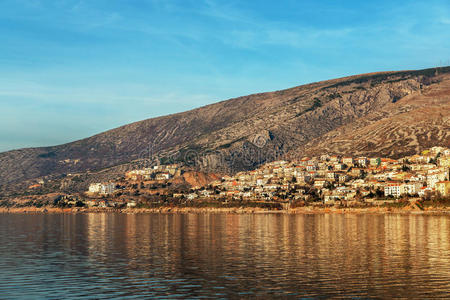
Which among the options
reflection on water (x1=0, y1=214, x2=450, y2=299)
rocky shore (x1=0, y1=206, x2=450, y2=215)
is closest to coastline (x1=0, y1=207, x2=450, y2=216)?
rocky shore (x1=0, y1=206, x2=450, y2=215)

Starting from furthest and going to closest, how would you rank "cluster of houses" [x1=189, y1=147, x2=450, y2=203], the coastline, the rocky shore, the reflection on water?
"cluster of houses" [x1=189, y1=147, x2=450, y2=203] → the rocky shore → the coastline → the reflection on water

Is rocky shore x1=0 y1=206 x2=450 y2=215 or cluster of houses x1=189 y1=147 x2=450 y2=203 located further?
cluster of houses x1=189 y1=147 x2=450 y2=203

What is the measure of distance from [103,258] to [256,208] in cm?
12044

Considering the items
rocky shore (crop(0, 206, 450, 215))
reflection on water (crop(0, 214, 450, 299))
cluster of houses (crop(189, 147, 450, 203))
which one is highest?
cluster of houses (crop(189, 147, 450, 203))

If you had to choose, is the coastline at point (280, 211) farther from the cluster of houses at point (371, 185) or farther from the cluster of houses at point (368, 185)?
the cluster of houses at point (368, 185)

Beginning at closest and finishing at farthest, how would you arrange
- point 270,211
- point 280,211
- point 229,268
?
point 229,268, point 280,211, point 270,211

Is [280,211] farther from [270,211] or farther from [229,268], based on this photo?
[229,268]

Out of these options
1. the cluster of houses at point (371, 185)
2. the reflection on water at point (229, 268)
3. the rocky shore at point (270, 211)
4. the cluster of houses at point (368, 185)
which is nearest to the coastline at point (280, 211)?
the rocky shore at point (270, 211)

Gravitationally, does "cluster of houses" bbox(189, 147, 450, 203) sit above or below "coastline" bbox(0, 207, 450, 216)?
above

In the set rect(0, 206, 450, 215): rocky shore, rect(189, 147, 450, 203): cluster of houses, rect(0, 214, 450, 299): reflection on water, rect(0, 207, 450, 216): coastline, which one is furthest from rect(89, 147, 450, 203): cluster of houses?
rect(0, 214, 450, 299): reflection on water

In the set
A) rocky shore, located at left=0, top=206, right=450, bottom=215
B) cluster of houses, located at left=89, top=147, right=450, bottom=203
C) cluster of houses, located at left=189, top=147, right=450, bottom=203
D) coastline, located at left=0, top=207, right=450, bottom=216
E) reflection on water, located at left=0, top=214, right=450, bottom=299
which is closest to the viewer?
reflection on water, located at left=0, top=214, right=450, bottom=299

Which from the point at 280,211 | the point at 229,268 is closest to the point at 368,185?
the point at 280,211

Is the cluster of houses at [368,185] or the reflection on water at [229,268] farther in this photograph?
the cluster of houses at [368,185]

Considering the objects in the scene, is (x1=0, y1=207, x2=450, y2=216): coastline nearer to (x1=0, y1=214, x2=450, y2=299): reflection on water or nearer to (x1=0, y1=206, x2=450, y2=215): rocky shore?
(x1=0, y1=206, x2=450, y2=215): rocky shore
